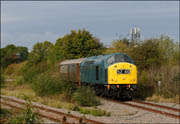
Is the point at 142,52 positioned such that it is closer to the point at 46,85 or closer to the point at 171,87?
the point at 171,87

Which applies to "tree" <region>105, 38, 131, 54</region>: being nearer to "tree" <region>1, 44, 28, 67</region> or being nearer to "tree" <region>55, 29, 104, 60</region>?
"tree" <region>55, 29, 104, 60</region>

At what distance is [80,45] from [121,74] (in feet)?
62.1

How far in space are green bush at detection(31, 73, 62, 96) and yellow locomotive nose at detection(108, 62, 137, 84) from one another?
153 inches

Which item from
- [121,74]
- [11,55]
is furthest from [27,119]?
[11,55]

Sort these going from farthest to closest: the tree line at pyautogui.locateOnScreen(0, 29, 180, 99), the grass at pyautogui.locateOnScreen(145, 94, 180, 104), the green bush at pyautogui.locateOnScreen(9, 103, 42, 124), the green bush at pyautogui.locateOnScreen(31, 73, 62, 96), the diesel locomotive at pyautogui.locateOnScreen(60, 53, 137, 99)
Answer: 1. the tree line at pyautogui.locateOnScreen(0, 29, 180, 99)
2. the green bush at pyautogui.locateOnScreen(31, 73, 62, 96)
3. the diesel locomotive at pyautogui.locateOnScreen(60, 53, 137, 99)
4. the grass at pyautogui.locateOnScreen(145, 94, 180, 104)
5. the green bush at pyautogui.locateOnScreen(9, 103, 42, 124)

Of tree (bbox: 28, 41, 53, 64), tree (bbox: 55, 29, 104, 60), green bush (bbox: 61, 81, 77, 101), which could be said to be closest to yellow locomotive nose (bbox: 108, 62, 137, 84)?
green bush (bbox: 61, 81, 77, 101)

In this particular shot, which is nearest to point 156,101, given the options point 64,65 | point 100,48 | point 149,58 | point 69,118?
point 149,58

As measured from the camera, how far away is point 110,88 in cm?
1970

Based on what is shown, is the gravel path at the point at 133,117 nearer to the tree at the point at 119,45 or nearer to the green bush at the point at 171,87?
→ the green bush at the point at 171,87

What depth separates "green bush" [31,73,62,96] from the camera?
21281 mm

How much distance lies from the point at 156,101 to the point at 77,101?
217 inches

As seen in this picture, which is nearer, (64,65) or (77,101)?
(77,101)

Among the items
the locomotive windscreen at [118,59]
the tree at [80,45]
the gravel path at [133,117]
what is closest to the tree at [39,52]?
the tree at [80,45]

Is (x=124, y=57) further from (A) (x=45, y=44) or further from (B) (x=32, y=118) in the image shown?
(A) (x=45, y=44)
